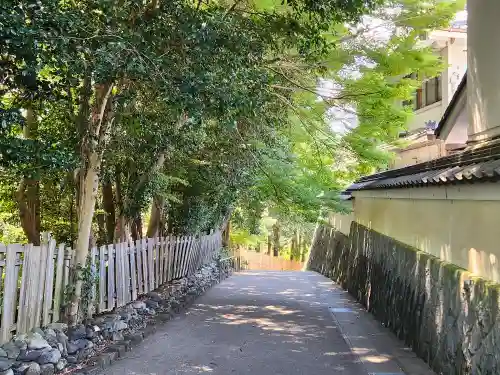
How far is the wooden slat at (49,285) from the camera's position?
6.81 m

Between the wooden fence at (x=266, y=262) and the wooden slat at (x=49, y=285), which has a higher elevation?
the wooden slat at (x=49, y=285)

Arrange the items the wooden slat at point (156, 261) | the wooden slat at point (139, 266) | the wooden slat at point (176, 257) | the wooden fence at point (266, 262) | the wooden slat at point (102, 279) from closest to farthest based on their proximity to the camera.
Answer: the wooden slat at point (102, 279) < the wooden slat at point (139, 266) < the wooden slat at point (156, 261) < the wooden slat at point (176, 257) < the wooden fence at point (266, 262)

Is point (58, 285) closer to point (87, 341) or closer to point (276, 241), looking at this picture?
point (87, 341)

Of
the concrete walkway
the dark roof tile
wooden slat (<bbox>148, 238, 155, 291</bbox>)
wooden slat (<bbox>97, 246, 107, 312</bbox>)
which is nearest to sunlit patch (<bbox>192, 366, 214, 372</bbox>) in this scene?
the concrete walkway

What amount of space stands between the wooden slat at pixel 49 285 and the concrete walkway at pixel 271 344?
111 centimetres

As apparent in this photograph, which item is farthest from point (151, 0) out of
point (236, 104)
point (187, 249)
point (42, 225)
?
point (187, 249)

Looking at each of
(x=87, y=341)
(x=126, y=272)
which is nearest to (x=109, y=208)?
(x=126, y=272)

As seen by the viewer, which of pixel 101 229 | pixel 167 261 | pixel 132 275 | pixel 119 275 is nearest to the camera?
pixel 119 275

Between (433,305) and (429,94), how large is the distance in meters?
15.2

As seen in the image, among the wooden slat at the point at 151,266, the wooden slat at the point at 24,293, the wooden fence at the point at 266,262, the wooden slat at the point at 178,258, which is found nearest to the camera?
the wooden slat at the point at 24,293

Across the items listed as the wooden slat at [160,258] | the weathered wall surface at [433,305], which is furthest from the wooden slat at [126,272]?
the weathered wall surface at [433,305]

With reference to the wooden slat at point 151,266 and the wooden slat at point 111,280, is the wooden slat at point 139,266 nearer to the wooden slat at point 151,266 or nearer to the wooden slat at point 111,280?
the wooden slat at point 151,266

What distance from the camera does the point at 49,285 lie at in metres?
6.89

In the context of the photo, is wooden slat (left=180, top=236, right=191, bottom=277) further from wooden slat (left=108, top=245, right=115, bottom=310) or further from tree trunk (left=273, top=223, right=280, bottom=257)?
tree trunk (left=273, top=223, right=280, bottom=257)
